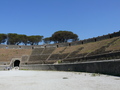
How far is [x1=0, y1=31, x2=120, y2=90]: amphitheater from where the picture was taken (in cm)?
2086

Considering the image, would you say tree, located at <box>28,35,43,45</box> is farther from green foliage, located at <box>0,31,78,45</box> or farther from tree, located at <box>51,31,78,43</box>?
tree, located at <box>51,31,78,43</box>

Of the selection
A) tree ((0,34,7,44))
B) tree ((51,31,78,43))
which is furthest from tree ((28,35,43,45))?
tree ((0,34,7,44))

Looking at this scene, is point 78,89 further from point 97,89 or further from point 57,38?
point 57,38

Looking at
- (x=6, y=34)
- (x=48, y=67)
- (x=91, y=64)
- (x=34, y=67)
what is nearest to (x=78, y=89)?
(x=91, y=64)

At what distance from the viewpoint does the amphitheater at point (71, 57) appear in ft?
68.5

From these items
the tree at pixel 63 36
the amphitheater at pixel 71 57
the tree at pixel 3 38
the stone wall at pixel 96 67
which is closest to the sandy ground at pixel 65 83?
the stone wall at pixel 96 67

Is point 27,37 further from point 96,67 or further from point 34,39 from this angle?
point 96,67

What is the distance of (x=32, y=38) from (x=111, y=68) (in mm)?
69728

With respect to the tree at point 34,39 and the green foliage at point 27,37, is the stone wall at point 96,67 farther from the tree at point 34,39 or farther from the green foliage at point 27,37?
the tree at point 34,39

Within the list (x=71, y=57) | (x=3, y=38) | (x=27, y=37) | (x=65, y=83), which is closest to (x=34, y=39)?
(x=27, y=37)

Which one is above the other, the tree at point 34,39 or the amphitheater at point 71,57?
the tree at point 34,39

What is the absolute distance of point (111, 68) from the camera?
56.4 feet

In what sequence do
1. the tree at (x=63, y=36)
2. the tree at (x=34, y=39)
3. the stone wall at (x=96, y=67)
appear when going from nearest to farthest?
the stone wall at (x=96, y=67) < the tree at (x=63, y=36) < the tree at (x=34, y=39)

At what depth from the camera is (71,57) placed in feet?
128
